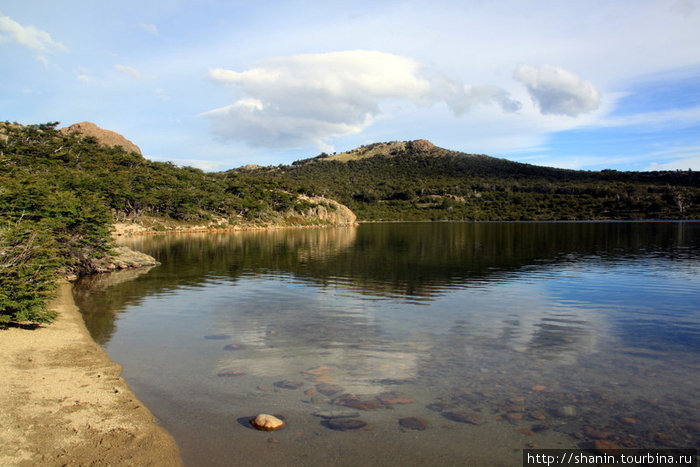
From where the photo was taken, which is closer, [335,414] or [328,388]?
[335,414]

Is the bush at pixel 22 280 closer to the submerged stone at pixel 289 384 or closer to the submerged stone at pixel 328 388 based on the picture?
the submerged stone at pixel 289 384

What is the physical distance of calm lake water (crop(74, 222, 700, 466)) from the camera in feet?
25.8

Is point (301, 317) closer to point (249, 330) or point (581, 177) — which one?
point (249, 330)

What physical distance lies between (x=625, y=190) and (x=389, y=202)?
81263 mm

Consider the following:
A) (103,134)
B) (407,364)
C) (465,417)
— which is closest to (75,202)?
(407,364)

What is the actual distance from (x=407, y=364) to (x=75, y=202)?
2412 centimetres

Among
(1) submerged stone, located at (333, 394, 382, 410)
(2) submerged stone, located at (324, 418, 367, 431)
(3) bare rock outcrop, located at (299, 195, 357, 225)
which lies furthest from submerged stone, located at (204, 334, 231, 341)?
(3) bare rock outcrop, located at (299, 195, 357, 225)

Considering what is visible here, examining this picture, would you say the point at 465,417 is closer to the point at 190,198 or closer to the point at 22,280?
the point at 22,280

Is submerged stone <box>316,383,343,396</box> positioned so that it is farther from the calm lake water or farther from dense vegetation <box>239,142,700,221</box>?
dense vegetation <box>239,142,700,221</box>

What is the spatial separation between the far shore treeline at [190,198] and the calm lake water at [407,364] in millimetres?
3094

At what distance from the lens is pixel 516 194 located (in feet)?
539

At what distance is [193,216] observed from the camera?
96188 millimetres

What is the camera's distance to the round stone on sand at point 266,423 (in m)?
8.10

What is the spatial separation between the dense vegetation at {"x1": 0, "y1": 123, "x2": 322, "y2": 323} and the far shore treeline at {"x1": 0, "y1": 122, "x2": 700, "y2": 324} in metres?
0.08
